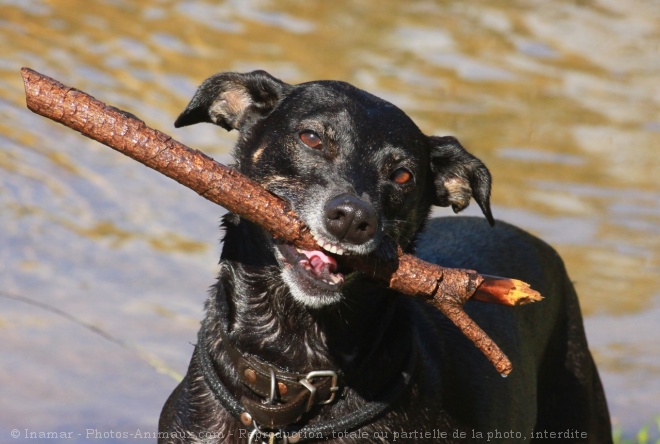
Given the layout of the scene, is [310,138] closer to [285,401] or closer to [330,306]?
[330,306]

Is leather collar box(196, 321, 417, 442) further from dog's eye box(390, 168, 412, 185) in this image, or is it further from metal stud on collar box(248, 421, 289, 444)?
dog's eye box(390, 168, 412, 185)

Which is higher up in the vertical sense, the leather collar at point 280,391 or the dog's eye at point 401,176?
the dog's eye at point 401,176

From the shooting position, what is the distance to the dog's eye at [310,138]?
15.4 feet

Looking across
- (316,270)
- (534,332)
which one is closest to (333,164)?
(316,270)

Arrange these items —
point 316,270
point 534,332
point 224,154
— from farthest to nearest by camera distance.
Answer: point 224,154 < point 534,332 < point 316,270

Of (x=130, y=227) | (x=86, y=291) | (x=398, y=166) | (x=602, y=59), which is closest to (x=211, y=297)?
(x=398, y=166)

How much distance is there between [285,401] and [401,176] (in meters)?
1.03

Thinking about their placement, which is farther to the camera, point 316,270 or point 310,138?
point 310,138

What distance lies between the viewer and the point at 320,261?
4.35 m

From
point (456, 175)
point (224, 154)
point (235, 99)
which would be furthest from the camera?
point (224, 154)

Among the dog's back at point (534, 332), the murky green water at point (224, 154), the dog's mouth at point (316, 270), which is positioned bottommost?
the dog's mouth at point (316, 270)

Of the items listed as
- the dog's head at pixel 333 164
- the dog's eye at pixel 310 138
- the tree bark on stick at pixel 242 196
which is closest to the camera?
the tree bark on stick at pixel 242 196

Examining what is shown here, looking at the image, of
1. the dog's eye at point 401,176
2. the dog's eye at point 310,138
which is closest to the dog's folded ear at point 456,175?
the dog's eye at point 401,176

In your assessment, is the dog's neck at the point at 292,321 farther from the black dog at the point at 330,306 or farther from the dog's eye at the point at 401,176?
the dog's eye at the point at 401,176
